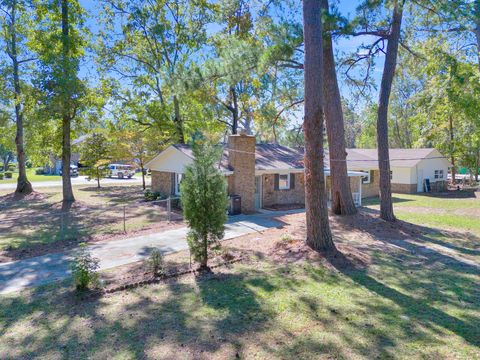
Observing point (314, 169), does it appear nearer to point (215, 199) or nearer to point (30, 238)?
point (215, 199)

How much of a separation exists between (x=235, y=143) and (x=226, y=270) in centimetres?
931

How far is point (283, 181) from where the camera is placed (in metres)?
18.9

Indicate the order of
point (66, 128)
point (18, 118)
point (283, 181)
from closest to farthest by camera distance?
point (66, 128) < point (283, 181) < point (18, 118)

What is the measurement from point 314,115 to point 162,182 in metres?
14.0

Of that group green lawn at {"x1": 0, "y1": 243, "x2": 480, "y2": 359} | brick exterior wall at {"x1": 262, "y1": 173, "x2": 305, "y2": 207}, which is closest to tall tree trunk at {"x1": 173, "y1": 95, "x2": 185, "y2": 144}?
brick exterior wall at {"x1": 262, "y1": 173, "x2": 305, "y2": 207}

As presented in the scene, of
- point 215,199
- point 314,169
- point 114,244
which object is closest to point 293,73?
point 314,169

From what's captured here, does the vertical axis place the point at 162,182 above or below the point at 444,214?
above

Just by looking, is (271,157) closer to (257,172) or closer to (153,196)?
(257,172)

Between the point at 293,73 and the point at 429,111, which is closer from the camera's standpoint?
the point at 293,73

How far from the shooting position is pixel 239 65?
453 inches

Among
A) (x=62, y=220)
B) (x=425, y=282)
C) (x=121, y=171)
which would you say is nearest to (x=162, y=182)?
(x=62, y=220)

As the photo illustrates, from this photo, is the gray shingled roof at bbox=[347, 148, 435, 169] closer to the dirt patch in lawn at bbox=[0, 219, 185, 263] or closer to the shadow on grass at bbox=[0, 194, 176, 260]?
the shadow on grass at bbox=[0, 194, 176, 260]

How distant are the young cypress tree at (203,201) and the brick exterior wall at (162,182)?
12403 millimetres

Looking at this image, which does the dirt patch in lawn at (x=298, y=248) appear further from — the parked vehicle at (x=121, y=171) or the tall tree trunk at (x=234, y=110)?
the parked vehicle at (x=121, y=171)
